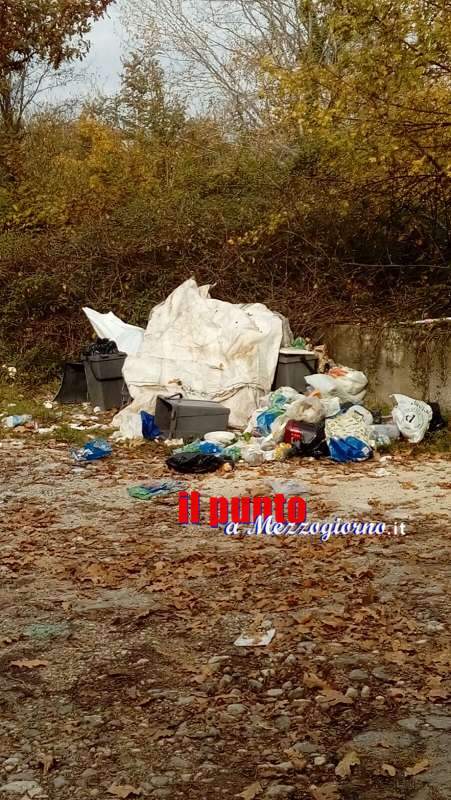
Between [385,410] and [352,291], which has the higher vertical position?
[352,291]

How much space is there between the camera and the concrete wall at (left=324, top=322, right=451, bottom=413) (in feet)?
29.6

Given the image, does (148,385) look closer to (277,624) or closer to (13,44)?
(277,624)

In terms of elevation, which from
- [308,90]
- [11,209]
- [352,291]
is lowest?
[352,291]

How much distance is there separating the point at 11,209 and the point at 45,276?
2244 mm

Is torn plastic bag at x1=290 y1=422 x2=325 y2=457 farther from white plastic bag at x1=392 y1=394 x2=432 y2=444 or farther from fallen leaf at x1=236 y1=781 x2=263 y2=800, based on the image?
fallen leaf at x1=236 y1=781 x2=263 y2=800

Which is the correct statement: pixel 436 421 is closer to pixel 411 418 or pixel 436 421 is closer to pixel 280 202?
pixel 411 418

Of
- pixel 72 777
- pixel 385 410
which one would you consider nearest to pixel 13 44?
pixel 385 410

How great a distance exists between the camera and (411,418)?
823cm

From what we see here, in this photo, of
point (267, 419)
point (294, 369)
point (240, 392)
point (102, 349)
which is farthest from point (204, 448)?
point (102, 349)

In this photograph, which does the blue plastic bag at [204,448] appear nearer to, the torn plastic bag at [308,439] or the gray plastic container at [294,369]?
the torn plastic bag at [308,439]

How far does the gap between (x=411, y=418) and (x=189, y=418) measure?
2.17 m

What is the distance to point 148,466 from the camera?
782 centimetres

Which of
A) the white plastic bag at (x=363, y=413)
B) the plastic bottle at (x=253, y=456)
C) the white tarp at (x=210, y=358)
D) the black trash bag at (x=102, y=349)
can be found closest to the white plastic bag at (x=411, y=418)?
the white plastic bag at (x=363, y=413)

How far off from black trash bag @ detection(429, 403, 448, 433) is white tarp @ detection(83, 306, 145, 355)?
375 cm
